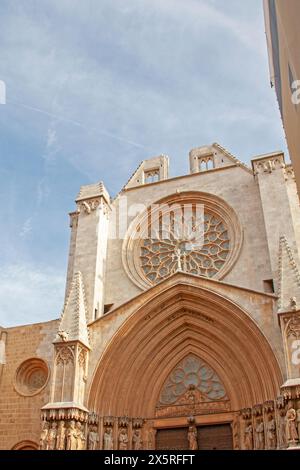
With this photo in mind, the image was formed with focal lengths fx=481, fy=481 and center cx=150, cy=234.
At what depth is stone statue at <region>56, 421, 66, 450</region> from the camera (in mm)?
10039

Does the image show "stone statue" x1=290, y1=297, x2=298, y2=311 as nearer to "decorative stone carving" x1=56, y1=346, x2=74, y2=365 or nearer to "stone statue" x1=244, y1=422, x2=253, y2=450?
"stone statue" x1=244, y1=422, x2=253, y2=450

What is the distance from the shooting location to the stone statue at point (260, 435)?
32.1 feet

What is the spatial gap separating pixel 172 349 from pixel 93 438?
9.11 feet

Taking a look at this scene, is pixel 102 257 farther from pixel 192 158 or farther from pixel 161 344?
pixel 192 158

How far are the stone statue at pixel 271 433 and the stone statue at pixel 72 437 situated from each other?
4.02 meters

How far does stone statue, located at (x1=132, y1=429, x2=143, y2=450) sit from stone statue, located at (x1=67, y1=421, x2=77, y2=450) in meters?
1.50

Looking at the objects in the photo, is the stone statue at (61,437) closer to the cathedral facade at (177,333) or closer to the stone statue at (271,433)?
the cathedral facade at (177,333)

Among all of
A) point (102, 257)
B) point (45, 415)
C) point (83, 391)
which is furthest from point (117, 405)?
point (102, 257)

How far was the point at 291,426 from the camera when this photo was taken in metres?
8.87

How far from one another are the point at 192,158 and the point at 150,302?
18.8 ft

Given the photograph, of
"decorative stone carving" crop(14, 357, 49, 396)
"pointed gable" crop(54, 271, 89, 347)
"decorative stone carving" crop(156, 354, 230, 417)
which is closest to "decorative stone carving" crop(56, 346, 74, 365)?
"pointed gable" crop(54, 271, 89, 347)

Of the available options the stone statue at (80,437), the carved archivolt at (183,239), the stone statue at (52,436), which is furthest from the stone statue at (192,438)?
the carved archivolt at (183,239)

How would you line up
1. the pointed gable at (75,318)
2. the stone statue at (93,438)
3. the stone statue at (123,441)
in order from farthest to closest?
the pointed gable at (75,318)
the stone statue at (123,441)
the stone statue at (93,438)

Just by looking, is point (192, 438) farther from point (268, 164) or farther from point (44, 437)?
point (268, 164)
